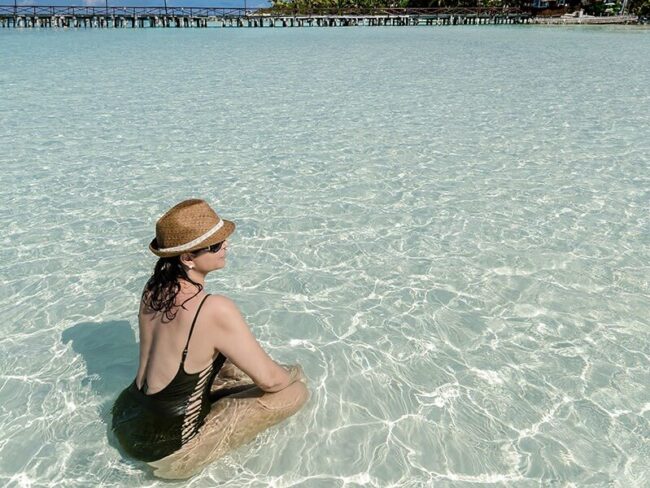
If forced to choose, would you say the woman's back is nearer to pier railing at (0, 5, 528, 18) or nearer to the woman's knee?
the woman's knee

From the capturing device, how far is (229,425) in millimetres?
3188

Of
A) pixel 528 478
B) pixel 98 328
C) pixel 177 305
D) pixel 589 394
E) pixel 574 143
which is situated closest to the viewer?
pixel 177 305

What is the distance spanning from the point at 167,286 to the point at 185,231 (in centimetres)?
34

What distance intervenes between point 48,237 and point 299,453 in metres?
4.97

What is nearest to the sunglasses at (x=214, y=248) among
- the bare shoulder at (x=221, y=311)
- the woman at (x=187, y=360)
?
the woman at (x=187, y=360)

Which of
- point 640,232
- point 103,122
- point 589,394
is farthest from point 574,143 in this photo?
point 103,122

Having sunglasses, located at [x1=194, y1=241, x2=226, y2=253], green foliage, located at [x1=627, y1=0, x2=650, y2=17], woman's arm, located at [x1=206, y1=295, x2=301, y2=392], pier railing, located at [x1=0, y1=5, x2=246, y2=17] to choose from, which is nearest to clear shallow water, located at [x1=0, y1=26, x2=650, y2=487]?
Answer: woman's arm, located at [x1=206, y1=295, x2=301, y2=392]

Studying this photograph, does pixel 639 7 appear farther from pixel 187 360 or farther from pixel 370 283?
pixel 187 360

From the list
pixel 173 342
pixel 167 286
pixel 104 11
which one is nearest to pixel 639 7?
pixel 104 11

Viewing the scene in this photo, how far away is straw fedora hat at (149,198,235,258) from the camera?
2.59 metres

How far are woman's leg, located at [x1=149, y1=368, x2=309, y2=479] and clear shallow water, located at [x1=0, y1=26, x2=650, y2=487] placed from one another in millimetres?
148

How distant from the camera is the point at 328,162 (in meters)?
9.70

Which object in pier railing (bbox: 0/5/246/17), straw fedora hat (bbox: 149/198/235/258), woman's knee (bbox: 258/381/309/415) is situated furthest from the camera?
pier railing (bbox: 0/5/246/17)

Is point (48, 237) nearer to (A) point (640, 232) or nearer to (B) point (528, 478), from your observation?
(B) point (528, 478)
